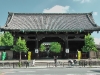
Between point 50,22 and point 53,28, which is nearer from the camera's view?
point 53,28

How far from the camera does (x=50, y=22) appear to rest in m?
43.7

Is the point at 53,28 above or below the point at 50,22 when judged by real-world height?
below

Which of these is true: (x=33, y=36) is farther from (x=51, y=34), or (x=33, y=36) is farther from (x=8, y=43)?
(x=8, y=43)

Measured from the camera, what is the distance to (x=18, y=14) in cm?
4722

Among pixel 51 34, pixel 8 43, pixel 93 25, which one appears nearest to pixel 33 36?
pixel 51 34

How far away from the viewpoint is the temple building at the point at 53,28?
39.2 metres

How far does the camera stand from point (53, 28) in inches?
1586

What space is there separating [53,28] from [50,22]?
3.79 metres

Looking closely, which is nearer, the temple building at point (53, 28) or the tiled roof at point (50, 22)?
the temple building at point (53, 28)

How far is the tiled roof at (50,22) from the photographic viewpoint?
40.2 m

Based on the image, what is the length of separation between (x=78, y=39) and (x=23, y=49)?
11.6 metres

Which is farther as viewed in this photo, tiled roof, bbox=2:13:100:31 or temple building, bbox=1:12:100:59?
tiled roof, bbox=2:13:100:31

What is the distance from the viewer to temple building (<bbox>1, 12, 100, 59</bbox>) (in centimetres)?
3916

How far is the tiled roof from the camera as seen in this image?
40.2 meters
